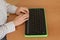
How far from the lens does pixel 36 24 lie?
45.3 inches

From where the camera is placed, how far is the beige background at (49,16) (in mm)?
1094

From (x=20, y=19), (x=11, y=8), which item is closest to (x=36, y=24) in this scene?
(x=20, y=19)

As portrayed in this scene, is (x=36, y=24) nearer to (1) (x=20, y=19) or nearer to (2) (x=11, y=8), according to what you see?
(1) (x=20, y=19)

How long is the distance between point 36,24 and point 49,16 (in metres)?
0.15

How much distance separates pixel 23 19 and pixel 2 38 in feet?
0.69

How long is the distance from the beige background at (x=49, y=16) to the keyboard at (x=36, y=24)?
0.12 feet

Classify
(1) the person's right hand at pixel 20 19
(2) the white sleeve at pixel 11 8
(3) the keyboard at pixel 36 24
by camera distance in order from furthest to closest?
(2) the white sleeve at pixel 11 8 → (1) the person's right hand at pixel 20 19 → (3) the keyboard at pixel 36 24

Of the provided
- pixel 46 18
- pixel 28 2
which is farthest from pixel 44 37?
pixel 28 2

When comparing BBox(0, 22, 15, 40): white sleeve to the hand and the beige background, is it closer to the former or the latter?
the beige background

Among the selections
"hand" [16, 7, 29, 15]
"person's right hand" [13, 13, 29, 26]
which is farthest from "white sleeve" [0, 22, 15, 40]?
"hand" [16, 7, 29, 15]

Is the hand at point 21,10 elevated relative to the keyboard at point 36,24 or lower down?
elevated

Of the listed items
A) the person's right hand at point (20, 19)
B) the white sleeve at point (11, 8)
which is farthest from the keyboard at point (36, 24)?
the white sleeve at point (11, 8)

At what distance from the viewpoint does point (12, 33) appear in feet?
3.71

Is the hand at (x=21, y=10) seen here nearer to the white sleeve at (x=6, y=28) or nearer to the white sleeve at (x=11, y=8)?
the white sleeve at (x=11, y=8)
